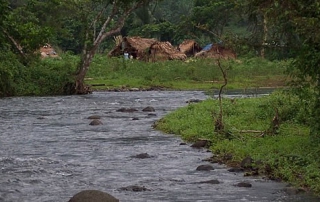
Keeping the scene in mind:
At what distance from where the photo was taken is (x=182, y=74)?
2031 inches

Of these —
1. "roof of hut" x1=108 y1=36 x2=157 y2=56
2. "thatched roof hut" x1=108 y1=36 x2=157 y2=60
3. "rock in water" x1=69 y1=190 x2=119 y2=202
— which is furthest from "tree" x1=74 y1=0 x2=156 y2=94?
"rock in water" x1=69 y1=190 x2=119 y2=202

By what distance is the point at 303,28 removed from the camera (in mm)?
13422

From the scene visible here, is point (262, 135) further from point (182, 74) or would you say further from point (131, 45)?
point (131, 45)

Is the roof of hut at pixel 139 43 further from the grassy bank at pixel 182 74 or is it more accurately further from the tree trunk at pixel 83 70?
the tree trunk at pixel 83 70

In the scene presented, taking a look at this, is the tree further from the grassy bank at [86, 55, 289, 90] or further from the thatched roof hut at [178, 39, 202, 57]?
the thatched roof hut at [178, 39, 202, 57]

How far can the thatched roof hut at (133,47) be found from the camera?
207 feet

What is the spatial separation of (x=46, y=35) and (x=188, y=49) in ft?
112

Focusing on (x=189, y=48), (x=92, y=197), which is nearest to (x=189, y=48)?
(x=189, y=48)

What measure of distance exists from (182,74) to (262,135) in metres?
33.6

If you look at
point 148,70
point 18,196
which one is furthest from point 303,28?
point 148,70

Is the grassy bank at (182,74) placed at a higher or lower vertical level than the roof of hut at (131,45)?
lower

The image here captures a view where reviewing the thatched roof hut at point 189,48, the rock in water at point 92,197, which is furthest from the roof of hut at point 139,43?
the rock in water at point 92,197

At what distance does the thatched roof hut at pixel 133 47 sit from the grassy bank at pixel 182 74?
8091 millimetres

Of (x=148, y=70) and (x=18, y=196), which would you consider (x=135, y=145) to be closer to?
(x=18, y=196)
